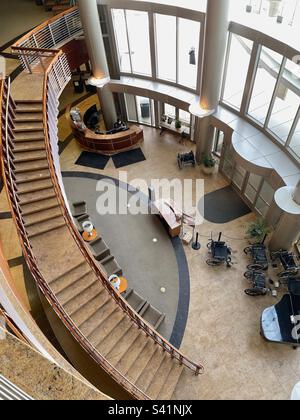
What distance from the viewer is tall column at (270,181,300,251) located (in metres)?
9.16

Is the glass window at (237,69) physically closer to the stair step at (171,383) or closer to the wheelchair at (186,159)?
the wheelchair at (186,159)

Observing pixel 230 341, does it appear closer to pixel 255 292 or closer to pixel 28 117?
pixel 255 292

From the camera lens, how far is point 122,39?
1409 cm

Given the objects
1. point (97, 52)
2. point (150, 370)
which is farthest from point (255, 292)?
point (97, 52)

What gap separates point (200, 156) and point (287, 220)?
5.84 metres

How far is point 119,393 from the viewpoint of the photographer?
8.52 m

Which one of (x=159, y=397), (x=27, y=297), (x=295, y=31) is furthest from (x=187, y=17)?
(x=159, y=397)

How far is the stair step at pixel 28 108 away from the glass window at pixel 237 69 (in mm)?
7295

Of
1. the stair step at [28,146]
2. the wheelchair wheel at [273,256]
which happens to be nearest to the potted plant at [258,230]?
the wheelchair wheel at [273,256]

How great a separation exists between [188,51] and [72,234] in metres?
9.40

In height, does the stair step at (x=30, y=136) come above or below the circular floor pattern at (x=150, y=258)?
above

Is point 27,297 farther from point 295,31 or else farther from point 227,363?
point 295,31

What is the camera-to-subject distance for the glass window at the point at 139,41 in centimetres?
1304
